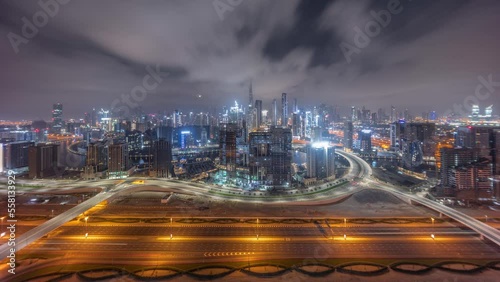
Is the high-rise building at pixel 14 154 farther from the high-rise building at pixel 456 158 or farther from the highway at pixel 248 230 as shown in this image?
the high-rise building at pixel 456 158

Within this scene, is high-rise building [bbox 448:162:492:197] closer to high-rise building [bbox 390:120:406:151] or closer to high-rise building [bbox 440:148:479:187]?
high-rise building [bbox 440:148:479:187]

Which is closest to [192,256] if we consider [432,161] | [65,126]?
[432,161]

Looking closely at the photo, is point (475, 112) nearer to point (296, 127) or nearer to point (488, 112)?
point (488, 112)

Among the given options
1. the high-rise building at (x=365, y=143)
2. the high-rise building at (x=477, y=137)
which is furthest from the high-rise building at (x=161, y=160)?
the high-rise building at (x=477, y=137)

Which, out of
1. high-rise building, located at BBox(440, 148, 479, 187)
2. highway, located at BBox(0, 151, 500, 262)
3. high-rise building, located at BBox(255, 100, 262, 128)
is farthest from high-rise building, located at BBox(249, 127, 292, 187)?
high-rise building, located at BBox(255, 100, 262, 128)

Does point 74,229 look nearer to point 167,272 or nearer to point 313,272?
point 167,272

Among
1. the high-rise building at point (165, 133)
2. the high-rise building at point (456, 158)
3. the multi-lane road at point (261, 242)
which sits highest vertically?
the high-rise building at point (165, 133)
